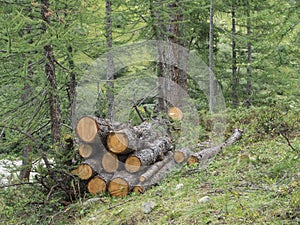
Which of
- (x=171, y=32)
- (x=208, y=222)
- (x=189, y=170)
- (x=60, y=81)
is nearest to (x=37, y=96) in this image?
(x=60, y=81)

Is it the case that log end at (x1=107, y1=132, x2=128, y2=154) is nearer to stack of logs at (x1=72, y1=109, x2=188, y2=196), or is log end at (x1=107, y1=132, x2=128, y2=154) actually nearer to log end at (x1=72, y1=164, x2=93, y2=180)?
stack of logs at (x1=72, y1=109, x2=188, y2=196)

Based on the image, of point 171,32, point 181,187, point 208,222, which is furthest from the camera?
point 171,32

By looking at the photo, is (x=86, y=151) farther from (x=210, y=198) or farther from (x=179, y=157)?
(x=210, y=198)

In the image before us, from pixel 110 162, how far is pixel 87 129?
72cm

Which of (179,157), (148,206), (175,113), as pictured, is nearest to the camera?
(148,206)

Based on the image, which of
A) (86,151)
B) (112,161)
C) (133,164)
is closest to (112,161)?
(112,161)

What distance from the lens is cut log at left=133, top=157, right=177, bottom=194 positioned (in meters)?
6.13

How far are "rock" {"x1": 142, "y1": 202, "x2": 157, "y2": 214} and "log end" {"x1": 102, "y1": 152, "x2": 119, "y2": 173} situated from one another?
5.43ft

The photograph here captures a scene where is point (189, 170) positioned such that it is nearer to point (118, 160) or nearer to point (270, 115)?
point (118, 160)

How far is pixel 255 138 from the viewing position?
25.3ft

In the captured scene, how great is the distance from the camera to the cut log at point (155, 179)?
6.13m

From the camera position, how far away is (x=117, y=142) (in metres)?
6.42

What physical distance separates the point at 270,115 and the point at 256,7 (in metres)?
7.03

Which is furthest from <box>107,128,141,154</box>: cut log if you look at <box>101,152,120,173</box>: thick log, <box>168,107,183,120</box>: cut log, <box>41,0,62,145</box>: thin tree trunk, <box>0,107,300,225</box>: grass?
<box>168,107,183,120</box>: cut log
